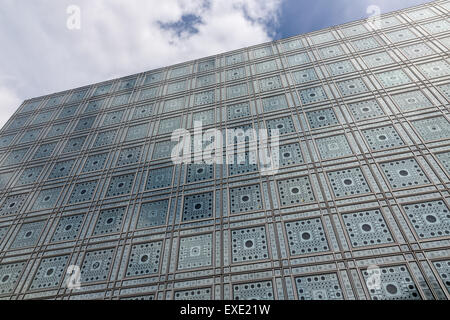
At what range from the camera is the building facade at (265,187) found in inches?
180

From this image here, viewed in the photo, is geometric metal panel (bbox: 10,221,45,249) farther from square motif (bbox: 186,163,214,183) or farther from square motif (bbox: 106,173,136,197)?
square motif (bbox: 186,163,214,183)

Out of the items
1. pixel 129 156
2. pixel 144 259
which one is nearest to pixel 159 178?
pixel 129 156

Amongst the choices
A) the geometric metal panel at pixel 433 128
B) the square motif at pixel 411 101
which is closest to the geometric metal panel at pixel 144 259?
the geometric metal panel at pixel 433 128

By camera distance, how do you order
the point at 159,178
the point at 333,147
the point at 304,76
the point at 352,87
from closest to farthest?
the point at 333,147, the point at 159,178, the point at 352,87, the point at 304,76

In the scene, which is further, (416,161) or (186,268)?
(416,161)

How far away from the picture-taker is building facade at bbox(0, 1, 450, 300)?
4574 millimetres

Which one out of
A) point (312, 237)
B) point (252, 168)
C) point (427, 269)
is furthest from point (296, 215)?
point (427, 269)

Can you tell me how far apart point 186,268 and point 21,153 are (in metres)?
6.75

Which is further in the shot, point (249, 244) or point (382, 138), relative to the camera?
point (382, 138)

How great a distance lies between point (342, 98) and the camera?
279 inches

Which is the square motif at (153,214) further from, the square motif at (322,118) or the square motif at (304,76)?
the square motif at (304,76)

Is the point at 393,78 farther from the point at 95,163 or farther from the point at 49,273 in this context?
the point at 49,273

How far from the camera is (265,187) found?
5.87 m
